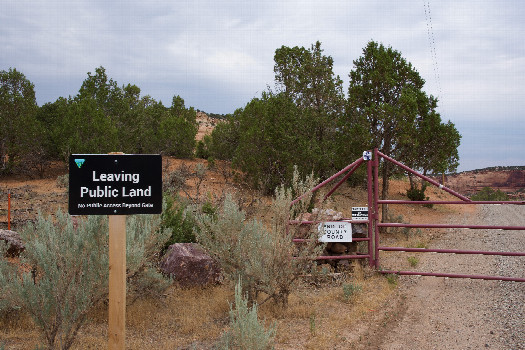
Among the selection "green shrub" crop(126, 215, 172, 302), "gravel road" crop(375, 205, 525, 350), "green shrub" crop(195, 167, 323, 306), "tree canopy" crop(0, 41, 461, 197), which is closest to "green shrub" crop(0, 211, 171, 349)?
"green shrub" crop(126, 215, 172, 302)

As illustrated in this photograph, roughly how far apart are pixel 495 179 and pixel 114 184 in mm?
54315

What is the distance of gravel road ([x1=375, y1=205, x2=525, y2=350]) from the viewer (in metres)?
5.32

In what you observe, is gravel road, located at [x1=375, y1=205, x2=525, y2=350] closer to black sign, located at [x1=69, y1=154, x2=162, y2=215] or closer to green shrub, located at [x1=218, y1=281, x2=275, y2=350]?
green shrub, located at [x1=218, y1=281, x2=275, y2=350]

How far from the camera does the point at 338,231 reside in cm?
841

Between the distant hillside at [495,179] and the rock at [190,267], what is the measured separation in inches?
1630

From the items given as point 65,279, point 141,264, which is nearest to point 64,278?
point 65,279

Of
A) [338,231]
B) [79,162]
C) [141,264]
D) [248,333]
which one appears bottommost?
[248,333]

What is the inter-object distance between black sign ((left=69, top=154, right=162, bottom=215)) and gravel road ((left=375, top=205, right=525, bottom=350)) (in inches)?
127

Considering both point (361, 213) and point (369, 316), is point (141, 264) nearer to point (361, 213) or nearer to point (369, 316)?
point (369, 316)

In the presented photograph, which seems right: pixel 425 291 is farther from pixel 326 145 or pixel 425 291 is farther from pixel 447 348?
pixel 326 145

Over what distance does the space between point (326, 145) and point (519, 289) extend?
1131cm

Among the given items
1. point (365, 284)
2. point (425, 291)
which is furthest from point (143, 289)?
point (425, 291)

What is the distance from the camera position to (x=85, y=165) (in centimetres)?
405

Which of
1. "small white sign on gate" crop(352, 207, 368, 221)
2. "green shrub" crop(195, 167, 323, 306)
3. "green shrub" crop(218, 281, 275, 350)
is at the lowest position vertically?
"green shrub" crop(218, 281, 275, 350)
